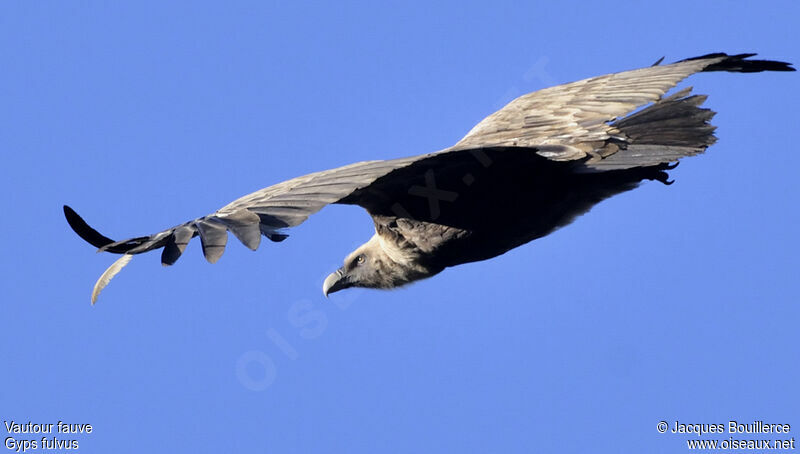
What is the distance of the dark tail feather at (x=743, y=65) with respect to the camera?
752 centimetres

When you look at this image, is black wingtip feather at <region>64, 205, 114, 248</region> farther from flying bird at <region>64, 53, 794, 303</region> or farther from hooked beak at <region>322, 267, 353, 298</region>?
hooked beak at <region>322, 267, 353, 298</region>

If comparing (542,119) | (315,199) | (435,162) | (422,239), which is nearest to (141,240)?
(315,199)

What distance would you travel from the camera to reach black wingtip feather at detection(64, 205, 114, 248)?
5.34 m

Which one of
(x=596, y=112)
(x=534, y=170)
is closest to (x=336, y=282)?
(x=534, y=170)

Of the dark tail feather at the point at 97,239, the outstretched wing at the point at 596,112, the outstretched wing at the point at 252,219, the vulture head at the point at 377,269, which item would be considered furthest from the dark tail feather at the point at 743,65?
the dark tail feather at the point at 97,239

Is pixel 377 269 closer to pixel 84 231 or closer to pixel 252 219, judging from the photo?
pixel 252 219

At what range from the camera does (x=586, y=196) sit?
7410mm

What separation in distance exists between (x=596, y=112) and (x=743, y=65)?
111 cm

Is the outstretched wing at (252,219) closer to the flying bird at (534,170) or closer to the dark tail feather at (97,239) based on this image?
the dark tail feather at (97,239)

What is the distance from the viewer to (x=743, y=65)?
7613 mm

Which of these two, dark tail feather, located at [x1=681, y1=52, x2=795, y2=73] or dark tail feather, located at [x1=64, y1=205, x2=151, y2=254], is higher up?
dark tail feather, located at [x1=681, y1=52, x2=795, y2=73]

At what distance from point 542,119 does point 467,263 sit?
1141 millimetres

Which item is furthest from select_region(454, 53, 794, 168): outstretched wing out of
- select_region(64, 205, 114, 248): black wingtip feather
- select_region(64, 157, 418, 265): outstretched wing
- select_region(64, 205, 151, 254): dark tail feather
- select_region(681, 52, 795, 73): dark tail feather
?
select_region(64, 205, 114, 248): black wingtip feather

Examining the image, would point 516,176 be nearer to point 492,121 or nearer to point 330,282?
point 492,121
